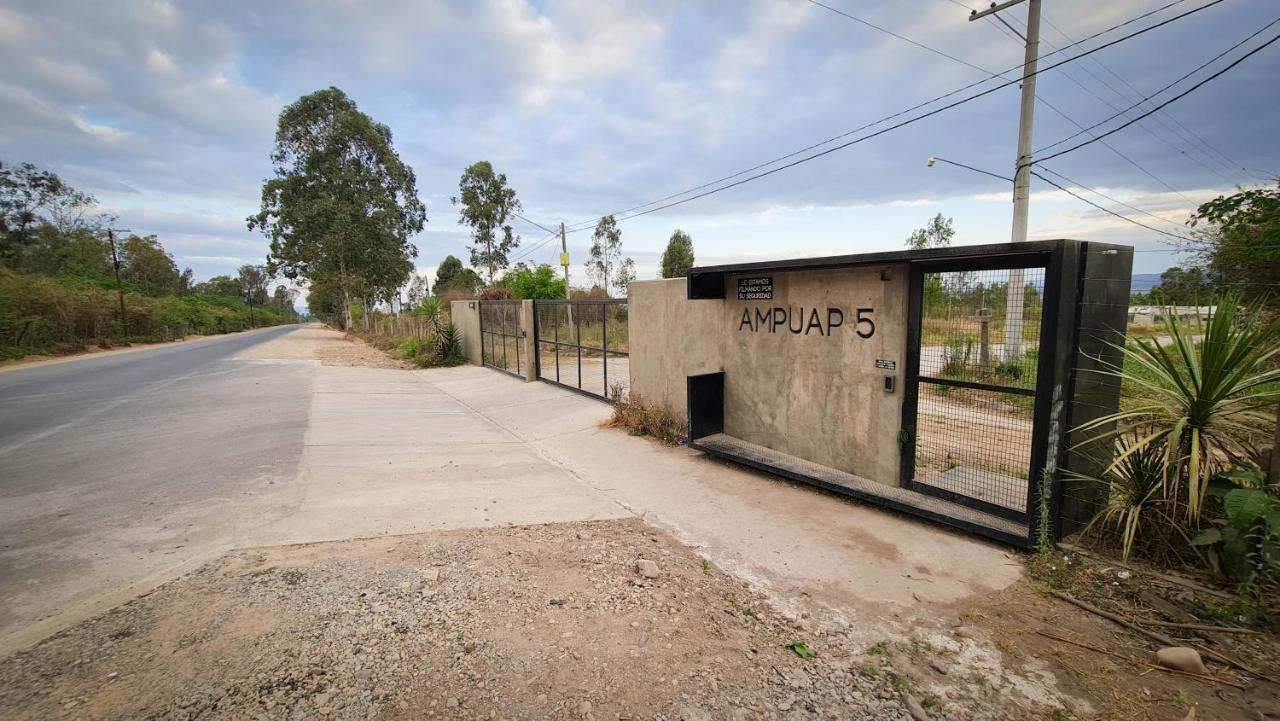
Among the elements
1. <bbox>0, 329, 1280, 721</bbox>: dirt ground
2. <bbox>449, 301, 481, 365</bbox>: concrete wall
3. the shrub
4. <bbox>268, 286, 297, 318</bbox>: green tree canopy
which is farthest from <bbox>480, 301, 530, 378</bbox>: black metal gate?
<bbox>268, 286, 297, 318</bbox>: green tree canopy

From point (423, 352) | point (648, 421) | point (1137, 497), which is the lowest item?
point (648, 421)

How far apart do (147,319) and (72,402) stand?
24.4 m

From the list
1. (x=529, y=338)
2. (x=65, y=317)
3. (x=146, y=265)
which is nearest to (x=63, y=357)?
(x=65, y=317)

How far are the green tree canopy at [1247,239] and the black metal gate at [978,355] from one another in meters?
6.39

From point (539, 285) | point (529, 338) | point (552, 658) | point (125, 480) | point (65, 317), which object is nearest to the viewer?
point (552, 658)

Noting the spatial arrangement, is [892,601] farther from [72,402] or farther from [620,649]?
[72,402]

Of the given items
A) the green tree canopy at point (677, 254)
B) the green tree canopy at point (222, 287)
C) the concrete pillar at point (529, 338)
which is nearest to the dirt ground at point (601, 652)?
the concrete pillar at point (529, 338)

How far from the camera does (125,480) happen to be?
568cm

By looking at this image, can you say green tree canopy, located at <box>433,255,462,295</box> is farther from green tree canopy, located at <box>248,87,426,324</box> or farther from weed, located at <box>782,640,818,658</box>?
weed, located at <box>782,640,818,658</box>

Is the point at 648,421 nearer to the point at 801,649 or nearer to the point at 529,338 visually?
the point at 801,649

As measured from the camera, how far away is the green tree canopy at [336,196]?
95.5ft

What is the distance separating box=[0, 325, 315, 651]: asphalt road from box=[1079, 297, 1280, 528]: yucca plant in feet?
22.4

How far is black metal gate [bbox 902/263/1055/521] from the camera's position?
3.81 meters

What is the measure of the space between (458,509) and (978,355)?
4783mm
